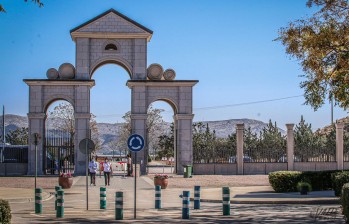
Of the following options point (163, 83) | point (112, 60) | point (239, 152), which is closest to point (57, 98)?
point (112, 60)

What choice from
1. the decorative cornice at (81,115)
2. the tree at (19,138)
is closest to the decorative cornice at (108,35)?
the decorative cornice at (81,115)

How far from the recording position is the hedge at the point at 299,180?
31828 mm

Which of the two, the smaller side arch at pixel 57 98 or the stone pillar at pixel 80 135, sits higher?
the smaller side arch at pixel 57 98

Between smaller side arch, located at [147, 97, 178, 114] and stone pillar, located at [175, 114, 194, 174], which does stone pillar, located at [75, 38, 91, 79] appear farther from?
stone pillar, located at [175, 114, 194, 174]

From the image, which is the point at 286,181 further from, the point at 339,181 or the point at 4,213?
the point at 4,213

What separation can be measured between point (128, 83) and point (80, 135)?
540cm

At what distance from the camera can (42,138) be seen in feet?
167

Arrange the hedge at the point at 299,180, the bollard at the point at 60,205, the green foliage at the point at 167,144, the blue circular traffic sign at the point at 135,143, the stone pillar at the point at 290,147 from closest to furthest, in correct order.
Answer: the bollard at the point at 60,205 → the blue circular traffic sign at the point at 135,143 → the hedge at the point at 299,180 → the stone pillar at the point at 290,147 → the green foliage at the point at 167,144

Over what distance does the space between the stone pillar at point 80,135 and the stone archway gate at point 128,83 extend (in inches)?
3.0

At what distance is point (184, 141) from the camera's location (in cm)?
5203

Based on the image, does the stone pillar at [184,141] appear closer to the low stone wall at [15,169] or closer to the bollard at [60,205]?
the low stone wall at [15,169]

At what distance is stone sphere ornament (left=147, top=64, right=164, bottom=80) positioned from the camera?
5241 centimetres

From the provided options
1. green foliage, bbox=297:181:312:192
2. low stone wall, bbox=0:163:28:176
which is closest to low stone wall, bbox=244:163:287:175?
low stone wall, bbox=0:163:28:176

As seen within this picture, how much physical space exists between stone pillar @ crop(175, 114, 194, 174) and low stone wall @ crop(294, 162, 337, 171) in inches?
382
